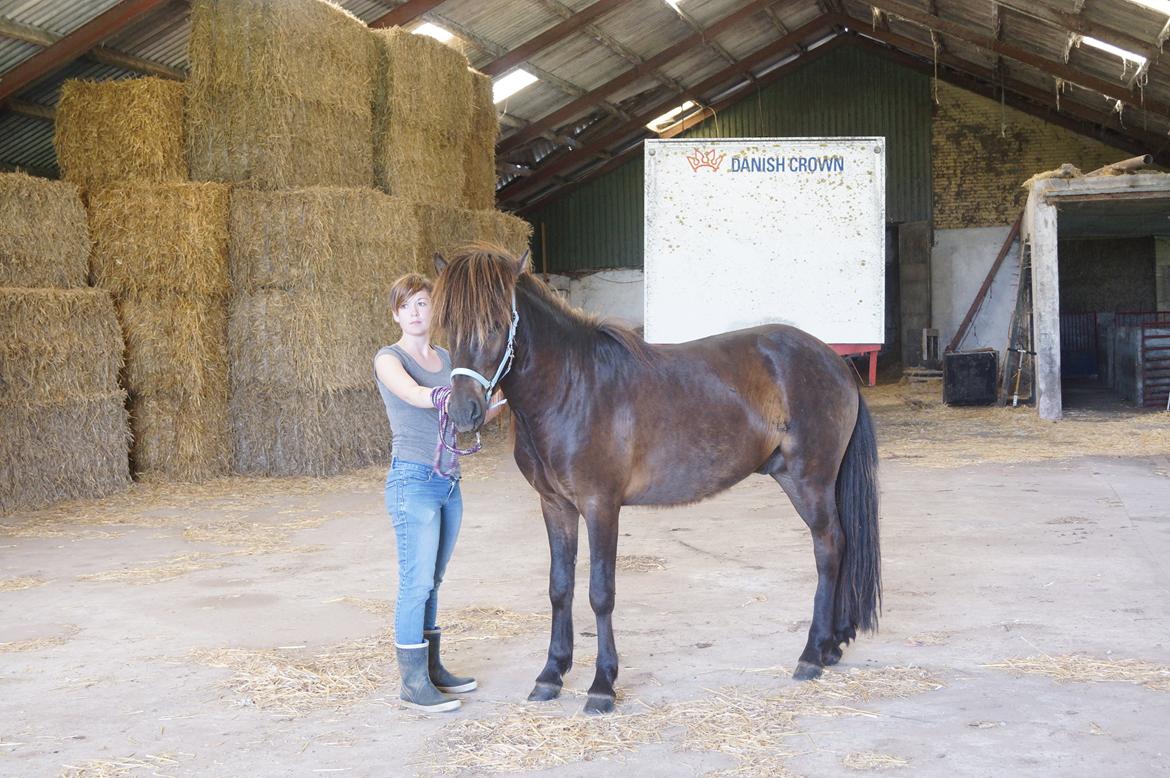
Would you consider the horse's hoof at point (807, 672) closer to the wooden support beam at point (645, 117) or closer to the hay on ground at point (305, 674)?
the hay on ground at point (305, 674)

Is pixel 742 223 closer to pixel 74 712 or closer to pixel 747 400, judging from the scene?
pixel 747 400

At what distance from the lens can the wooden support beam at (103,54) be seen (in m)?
9.27

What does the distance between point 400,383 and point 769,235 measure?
18.9ft

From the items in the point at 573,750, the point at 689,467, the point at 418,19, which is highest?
the point at 418,19

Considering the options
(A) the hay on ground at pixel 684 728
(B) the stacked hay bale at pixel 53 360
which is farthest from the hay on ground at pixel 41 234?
(A) the hay on ground at pixel 684 728

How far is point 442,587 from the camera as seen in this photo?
520 centimetres

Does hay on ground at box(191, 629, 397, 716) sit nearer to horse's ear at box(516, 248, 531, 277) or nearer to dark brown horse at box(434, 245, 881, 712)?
dark brown horse at box(434, 245, 881, 712)

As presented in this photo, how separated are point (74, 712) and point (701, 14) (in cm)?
1455

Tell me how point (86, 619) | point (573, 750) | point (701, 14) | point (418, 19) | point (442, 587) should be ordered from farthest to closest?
point (701, 14), point (418, 19), point (442, 587), point (86, 619), point (573, 750)

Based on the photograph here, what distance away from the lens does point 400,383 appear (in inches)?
132

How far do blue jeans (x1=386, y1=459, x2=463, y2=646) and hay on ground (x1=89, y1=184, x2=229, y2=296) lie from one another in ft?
19.7

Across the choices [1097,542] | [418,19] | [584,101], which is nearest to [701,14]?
[584,101]

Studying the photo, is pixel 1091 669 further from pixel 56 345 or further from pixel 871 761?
pixel 56 345

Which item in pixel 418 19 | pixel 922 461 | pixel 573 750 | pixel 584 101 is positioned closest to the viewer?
pixel 573 750
